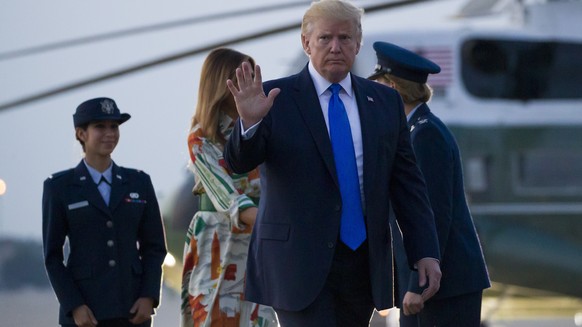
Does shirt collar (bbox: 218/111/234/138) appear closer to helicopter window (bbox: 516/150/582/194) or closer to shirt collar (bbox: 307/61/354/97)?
shirt collar (bbox: 307/61/354/97)

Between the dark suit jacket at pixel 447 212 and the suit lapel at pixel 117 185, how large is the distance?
1.06 meters

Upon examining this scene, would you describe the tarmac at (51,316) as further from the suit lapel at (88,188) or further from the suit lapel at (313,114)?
the suit lapel at (313,114)

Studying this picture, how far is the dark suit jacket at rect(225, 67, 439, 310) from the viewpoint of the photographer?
3520 mm

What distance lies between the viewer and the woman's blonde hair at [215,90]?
4.50 metres

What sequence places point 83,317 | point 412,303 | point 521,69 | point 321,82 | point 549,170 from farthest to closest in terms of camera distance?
1. point 549,170
2. point 521,69
3. point 83,317
4. point 412,303
5. point 321,82

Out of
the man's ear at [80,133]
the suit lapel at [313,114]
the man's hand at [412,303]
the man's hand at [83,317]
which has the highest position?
the suit lapel at [313,114]

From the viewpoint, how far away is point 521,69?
11.1 m

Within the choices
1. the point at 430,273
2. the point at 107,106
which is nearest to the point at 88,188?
the point at 107,106

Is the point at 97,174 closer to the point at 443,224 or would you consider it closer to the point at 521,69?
the point at 443,224

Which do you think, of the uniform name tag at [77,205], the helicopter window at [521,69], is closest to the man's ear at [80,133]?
the uniform name tag at [77,205]

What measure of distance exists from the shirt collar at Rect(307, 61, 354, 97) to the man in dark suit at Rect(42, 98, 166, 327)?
1.22 metres

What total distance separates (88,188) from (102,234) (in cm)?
18

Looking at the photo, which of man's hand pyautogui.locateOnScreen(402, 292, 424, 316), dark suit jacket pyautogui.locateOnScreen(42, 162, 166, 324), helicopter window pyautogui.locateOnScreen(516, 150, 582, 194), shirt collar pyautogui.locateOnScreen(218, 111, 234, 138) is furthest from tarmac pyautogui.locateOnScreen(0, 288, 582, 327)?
man's hand pyautogui.locateOnScreen(402, 292, 424, 316)

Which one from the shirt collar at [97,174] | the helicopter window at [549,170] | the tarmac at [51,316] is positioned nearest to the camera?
the shirt collar at [97,174]
